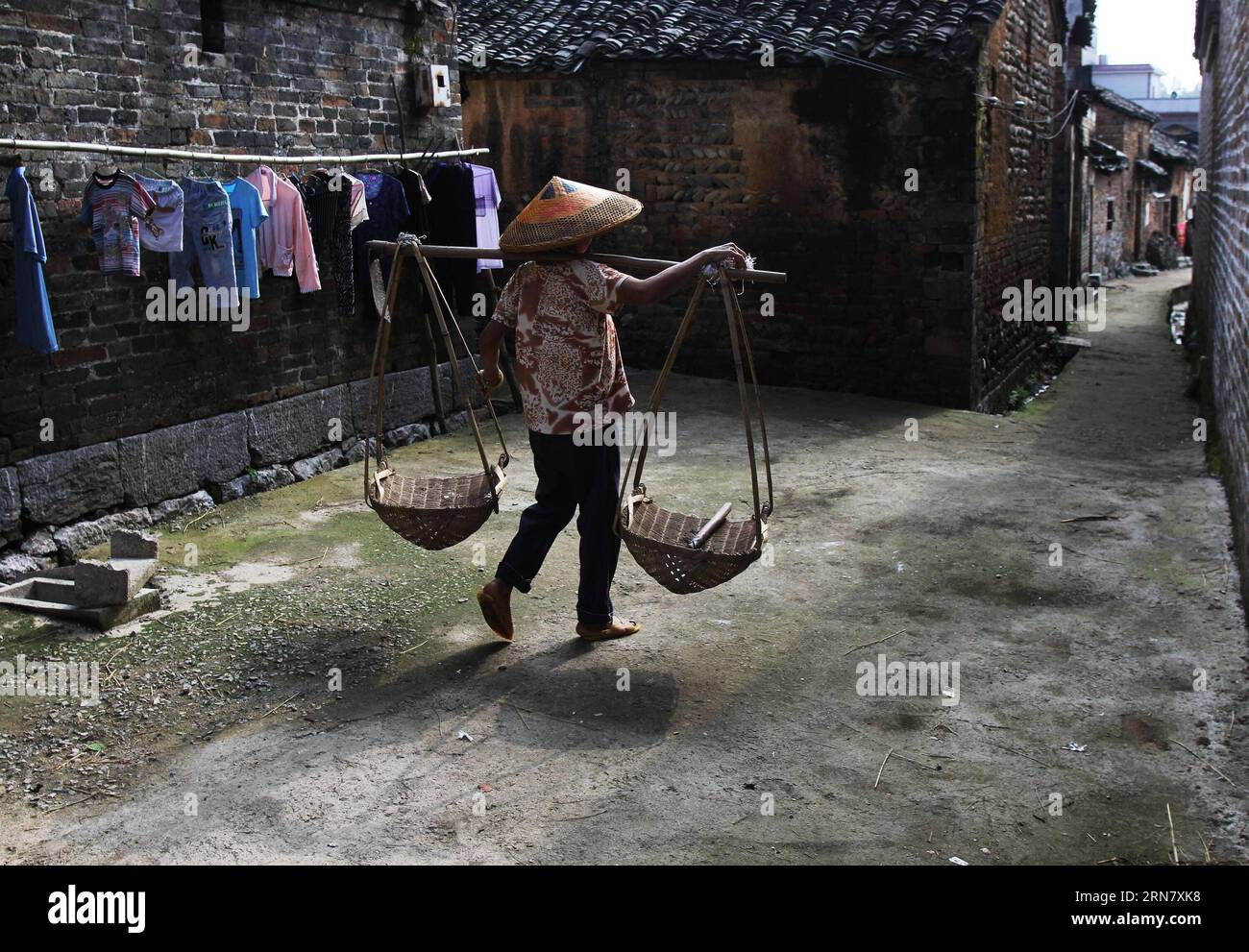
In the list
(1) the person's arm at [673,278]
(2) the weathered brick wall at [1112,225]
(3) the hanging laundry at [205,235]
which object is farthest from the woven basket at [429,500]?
(2) the weathered brick wall at [1112,225]

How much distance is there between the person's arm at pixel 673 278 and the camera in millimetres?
4785

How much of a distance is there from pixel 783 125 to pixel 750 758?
29.2ft

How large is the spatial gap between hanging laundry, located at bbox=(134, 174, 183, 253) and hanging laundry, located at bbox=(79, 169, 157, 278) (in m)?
0.14

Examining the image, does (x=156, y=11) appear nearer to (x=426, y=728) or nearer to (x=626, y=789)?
(x=426, y=728)

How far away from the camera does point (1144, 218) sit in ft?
106

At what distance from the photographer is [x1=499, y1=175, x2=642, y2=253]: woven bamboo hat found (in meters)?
5.04

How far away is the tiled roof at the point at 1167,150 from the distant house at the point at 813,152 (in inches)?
864

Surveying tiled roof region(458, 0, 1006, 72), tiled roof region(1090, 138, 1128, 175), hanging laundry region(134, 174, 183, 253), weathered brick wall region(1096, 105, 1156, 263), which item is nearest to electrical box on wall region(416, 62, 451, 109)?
hanging laundry region(134, 174, 183, 253)

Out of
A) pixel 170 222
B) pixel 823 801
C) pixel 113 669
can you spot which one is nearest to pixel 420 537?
pixel 113 669

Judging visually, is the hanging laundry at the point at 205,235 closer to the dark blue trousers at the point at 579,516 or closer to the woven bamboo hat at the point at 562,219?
the woven bamboo hat at the point at 562,219

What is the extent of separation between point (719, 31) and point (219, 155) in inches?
256

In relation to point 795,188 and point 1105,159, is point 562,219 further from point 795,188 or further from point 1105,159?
point 1105,159

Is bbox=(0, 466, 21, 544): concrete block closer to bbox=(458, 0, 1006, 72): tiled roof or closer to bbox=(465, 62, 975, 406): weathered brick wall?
bbox=(465, 62, 975, 406): weathered brick wall

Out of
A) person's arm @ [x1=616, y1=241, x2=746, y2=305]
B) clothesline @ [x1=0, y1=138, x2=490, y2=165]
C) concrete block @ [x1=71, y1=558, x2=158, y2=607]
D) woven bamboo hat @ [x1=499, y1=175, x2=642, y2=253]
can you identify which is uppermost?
clothesline @ [x1=0, y1=138, x2=490, y2=165]
